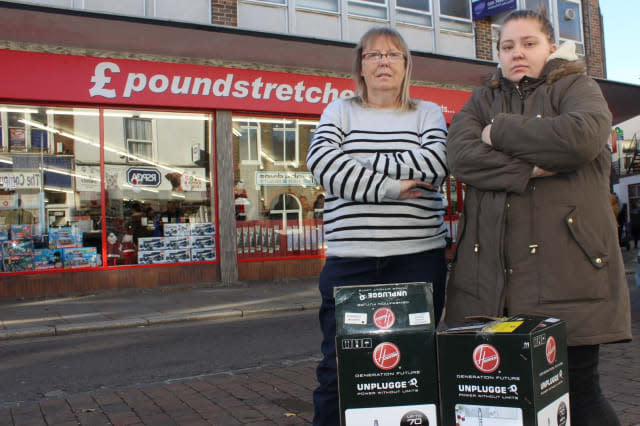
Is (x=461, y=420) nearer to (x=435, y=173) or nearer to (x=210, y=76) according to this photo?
(x=435, y=173)

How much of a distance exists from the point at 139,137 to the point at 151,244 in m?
2.13

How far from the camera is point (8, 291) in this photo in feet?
33.9

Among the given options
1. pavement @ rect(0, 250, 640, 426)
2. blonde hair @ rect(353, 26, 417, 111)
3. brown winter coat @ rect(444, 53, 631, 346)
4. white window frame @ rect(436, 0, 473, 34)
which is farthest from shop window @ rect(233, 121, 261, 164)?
brown winter coat @ rect(444, 53, 631, 346)

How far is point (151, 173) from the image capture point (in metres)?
11.5

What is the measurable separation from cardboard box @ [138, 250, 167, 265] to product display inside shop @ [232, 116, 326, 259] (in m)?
1.59

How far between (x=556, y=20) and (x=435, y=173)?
15494mm

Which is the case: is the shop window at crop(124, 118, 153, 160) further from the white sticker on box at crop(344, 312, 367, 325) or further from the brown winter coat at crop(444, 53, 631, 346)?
the white sticker on box at crop(344, 312, 367, 325)

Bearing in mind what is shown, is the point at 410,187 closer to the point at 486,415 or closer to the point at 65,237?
the point at 486,415

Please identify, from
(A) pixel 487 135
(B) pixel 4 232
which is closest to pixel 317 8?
(B) pixel 4 232

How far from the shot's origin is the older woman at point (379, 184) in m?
Result: 2.51

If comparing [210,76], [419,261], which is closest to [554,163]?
[419,261]

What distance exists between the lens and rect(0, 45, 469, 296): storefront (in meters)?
10.6

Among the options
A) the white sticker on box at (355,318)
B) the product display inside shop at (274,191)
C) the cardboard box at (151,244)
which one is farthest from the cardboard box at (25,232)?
the white sticker on box at (355,318)

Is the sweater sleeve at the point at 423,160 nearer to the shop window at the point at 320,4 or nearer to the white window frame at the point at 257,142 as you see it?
the white window frame at the point at 257,142
